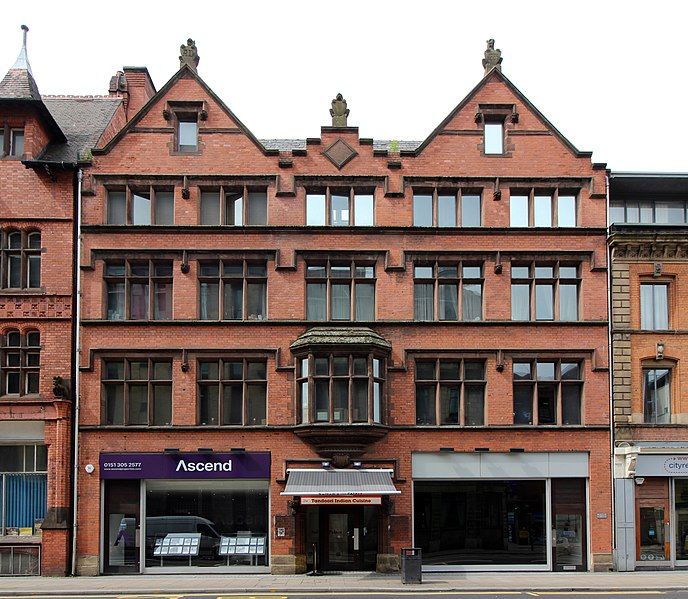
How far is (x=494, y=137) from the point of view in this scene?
3009 centimetres

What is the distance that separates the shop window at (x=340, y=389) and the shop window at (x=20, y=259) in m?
9.76

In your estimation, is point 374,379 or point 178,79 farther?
point 178,79

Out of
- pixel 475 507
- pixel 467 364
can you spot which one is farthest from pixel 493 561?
pixel 467 364

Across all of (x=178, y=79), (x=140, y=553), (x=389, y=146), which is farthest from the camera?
(x=389, y=146)

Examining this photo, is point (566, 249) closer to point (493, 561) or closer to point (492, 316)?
point (492, 316)

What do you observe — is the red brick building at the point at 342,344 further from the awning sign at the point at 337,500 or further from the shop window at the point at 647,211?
the shop window at the point at 647,211

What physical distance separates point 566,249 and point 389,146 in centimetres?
→ 806

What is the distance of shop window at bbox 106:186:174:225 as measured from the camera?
29.5 meters

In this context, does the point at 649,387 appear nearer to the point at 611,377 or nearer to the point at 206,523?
the point at 611,377

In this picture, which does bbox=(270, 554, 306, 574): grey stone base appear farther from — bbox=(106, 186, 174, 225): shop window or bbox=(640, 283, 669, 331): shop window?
bbox=(640, 283, 669, 331): shop window

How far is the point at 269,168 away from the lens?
97.0 ft

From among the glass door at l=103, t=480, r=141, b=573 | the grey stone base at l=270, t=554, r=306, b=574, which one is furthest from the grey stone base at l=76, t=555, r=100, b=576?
the grey stone base at l=270, t=554, r=306, b=574

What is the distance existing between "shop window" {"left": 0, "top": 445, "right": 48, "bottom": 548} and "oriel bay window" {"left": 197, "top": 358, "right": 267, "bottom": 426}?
17.9ft

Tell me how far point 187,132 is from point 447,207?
30.7ft
